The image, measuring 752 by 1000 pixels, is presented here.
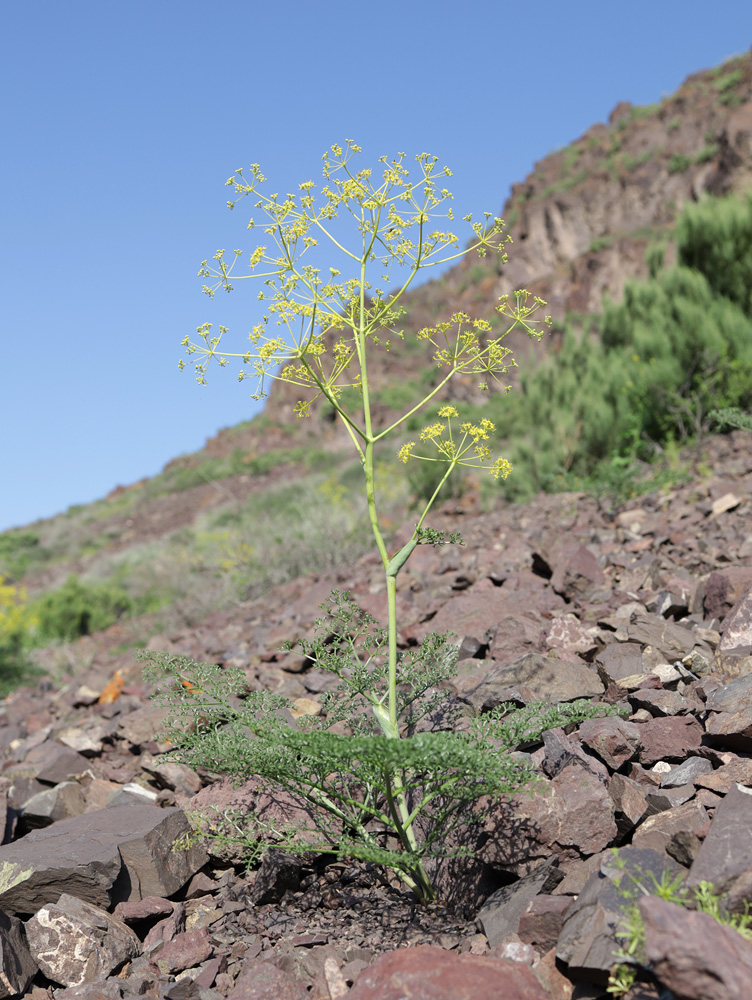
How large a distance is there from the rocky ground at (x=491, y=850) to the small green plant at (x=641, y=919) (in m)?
0.03

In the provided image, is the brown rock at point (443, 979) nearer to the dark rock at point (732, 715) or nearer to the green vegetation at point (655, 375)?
the dark rock at point (732, 715)

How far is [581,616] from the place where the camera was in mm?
4227

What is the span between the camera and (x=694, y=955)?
1493 millimetres

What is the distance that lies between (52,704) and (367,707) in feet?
14.8

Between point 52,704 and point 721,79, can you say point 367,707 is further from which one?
point 721,79

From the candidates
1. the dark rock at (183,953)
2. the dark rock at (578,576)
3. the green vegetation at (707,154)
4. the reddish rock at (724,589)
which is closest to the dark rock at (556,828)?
the dark rock at (183,953)

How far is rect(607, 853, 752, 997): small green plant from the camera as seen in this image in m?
1.70

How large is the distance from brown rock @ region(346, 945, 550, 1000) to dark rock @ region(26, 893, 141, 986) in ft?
3.57

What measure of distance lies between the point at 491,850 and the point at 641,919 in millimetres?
770

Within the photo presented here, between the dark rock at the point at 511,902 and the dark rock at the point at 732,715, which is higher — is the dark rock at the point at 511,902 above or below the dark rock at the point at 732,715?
below

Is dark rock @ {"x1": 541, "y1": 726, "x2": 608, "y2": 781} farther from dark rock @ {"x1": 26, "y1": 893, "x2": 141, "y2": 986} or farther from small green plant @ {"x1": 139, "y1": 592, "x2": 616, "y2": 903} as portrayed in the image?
dark rock @ {"x1": 26, "y1": 893, "x2": 141, "y2": 986}

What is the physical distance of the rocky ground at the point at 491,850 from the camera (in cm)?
190

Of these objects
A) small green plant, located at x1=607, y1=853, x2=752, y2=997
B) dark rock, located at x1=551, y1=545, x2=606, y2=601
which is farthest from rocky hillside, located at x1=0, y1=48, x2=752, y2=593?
small green plant, located at x1=607, y1=853, x2=752, y2=997

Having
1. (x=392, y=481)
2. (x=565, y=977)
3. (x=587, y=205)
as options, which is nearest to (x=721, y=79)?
(x=587, y=205)
